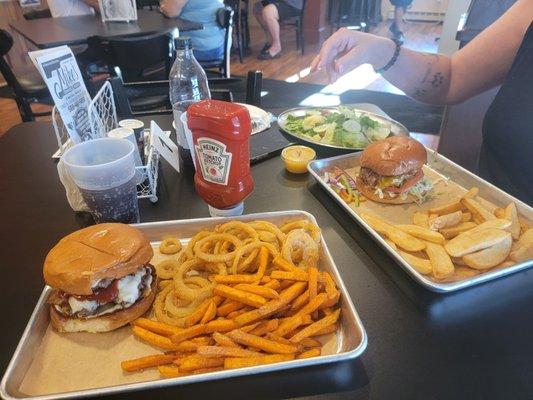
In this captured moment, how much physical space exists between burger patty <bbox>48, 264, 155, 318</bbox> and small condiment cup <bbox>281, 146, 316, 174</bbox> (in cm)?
75

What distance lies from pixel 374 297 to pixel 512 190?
40.1 inches

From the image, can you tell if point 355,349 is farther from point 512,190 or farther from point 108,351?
point 512,190

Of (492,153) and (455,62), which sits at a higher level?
(455,62)

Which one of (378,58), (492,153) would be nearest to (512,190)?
(492,153)

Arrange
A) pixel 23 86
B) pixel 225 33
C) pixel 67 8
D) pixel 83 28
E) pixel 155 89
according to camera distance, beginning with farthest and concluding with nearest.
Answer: pixel 67 8 → pixel 225 33 → pixel 83 28 → pixel 23 86 → pixel 155 89

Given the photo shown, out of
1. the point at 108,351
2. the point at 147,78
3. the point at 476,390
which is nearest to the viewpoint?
the point at 476,390

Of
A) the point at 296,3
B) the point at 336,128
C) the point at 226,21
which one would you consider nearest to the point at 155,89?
the point at 336,128

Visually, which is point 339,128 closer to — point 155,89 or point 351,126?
point 351,126

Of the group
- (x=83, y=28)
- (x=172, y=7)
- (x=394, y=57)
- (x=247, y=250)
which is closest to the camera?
(x=247, y=250)

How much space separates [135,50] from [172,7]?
50.5 inches

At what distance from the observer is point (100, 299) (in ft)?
2.64

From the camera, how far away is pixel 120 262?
0.79 meters

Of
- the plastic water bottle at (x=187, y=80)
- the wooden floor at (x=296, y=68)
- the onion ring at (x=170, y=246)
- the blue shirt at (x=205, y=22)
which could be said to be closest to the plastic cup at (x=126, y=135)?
the onion ring at (x=170, y=246)

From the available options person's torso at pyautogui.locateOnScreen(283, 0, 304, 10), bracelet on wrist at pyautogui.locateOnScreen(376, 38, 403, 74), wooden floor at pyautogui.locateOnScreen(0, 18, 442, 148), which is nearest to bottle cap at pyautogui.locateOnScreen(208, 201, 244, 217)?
bracelet on wrist at pyautogui.locateOnScreen(376, 38, 403, 74)
